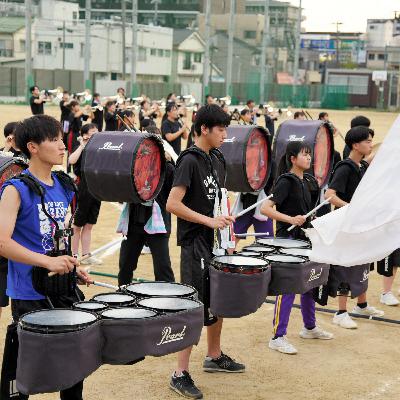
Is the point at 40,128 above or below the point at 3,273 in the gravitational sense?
above

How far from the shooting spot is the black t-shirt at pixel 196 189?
512 cm

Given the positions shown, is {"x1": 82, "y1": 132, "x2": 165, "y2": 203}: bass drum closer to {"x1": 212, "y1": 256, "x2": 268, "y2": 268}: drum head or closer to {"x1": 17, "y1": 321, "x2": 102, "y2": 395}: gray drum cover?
{"x1": 212, "y1": 256, "x2": 268, "y2": 268}: drum head

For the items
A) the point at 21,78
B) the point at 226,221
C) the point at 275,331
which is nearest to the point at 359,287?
the point at 275,331

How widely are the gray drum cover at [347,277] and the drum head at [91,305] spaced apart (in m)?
2.73

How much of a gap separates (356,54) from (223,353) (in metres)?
114

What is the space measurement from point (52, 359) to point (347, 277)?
3.37 m

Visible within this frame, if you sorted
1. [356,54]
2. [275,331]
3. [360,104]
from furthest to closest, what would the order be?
[356,54], [360,104], [275,331]

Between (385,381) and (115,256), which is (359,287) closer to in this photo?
(385,381)

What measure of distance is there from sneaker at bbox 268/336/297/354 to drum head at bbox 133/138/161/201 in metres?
1.54

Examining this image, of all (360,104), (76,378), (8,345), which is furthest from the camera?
(360,104)

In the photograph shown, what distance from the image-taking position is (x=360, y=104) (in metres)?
Result: 62.1

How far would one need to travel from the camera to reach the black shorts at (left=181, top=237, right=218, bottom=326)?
16.9ft

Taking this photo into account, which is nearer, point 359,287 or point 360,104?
point 359,287

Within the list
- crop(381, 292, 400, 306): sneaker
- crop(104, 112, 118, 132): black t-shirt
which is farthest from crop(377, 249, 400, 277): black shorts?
crop(104, 112, 118, 132): black t-shirt
